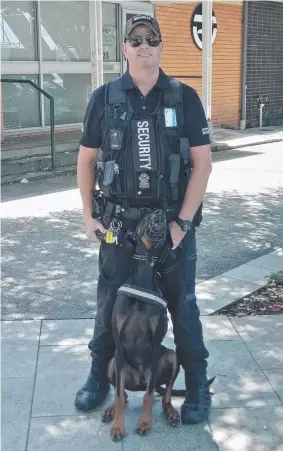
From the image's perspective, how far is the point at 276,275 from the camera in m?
5.59

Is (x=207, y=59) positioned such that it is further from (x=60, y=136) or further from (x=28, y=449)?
(x=28, y=449)

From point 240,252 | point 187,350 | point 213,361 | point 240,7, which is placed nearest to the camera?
point 187,350

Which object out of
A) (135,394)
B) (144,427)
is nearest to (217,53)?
(135,394)

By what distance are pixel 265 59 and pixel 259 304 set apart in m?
15.4

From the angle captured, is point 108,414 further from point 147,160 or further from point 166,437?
point 147,160

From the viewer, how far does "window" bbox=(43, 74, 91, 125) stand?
1299cm

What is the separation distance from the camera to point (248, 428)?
334 centimetres

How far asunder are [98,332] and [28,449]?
720mm

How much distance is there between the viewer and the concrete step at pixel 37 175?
991 centimetres

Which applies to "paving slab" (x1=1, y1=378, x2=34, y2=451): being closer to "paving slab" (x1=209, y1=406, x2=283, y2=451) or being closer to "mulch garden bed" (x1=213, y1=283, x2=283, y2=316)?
"paving slab" (x1=209, y1=406, x2=283, y2=451)

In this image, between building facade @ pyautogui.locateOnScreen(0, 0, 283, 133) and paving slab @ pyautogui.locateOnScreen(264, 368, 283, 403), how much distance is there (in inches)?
365

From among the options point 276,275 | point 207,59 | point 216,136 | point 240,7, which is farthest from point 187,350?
point 240,7

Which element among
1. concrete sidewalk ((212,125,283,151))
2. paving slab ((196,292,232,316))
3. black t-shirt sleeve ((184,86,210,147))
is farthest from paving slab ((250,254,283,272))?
concrete sidewalk ((212,125,283,151))

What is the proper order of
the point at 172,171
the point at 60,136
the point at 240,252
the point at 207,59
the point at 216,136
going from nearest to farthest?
1. the point at 172,171
2. the point at 240,252
3. the point at 60,136
4. the point at 207,59
5. the point at 216,136
